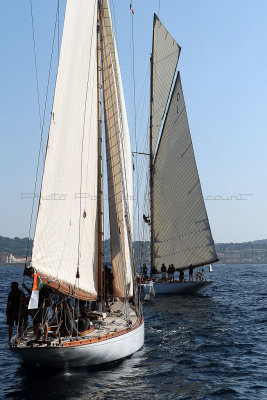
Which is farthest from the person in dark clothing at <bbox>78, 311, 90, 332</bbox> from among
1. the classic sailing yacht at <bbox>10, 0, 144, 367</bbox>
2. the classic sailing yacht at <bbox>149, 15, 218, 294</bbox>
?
the classic sailing yacht at <bbox>149, 15, 218, 294</bbox>

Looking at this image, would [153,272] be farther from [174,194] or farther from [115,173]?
[115,173]

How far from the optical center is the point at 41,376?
17.9m

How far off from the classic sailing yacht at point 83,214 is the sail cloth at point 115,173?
0.15 feet

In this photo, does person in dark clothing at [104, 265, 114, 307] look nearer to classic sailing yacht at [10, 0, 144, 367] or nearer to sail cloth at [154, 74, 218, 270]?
classic sailing yacht at [10, 0, 144, 367]

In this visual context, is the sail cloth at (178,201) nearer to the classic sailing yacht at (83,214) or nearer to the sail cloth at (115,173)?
the classic sailing yacht at (83,214)

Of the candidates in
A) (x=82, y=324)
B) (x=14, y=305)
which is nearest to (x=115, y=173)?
(x=82, y=324)

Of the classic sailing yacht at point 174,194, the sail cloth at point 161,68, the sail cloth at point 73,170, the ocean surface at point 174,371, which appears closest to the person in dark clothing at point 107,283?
the sail cloth at point 73,170

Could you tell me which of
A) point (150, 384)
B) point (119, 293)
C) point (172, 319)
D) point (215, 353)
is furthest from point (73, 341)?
point (172, 319)

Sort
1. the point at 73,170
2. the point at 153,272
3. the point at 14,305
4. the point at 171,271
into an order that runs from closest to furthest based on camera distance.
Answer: the point at 14,305, the point at 73,170, the point at 171,271, the point at 153,272

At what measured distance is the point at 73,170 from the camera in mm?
20078

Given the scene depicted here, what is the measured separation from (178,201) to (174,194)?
791mm

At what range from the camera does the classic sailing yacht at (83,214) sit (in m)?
18.0

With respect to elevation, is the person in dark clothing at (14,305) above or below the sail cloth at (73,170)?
below

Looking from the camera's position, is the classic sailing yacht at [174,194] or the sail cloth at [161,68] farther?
the sail cloth at [161,68]
